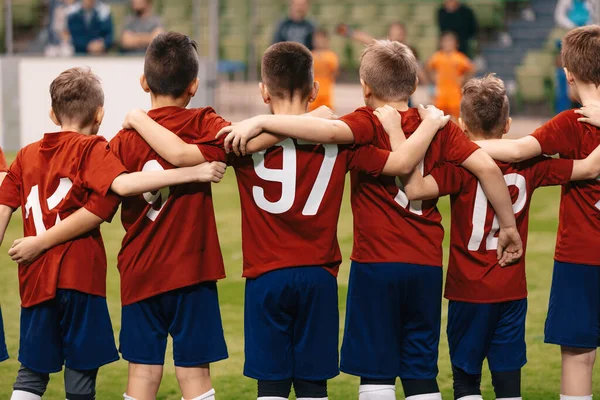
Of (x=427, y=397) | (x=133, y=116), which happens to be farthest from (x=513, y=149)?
(x=133, y=116)

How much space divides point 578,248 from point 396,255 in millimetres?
813

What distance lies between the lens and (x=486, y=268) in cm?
362

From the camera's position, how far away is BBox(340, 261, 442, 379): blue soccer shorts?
350 cm

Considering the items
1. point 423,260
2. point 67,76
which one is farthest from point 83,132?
point 423,260

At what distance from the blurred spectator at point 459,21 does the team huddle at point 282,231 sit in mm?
11661

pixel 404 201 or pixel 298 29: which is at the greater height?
pixel 298 29

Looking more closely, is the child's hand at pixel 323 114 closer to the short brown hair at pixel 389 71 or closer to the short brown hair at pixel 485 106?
the short brown hair at pixel 389 71

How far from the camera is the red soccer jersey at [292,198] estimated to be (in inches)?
135

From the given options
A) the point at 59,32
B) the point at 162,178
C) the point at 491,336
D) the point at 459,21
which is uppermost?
the point at 459,21

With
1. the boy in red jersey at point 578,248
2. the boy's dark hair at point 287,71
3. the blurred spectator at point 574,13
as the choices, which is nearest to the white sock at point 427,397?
the boy in red jersey at point 578,248

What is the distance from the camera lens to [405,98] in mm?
3588

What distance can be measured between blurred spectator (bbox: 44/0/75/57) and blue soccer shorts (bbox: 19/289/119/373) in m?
10.4

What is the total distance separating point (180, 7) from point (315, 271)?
13452mm

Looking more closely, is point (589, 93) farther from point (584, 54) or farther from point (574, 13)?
point (574, 13)
